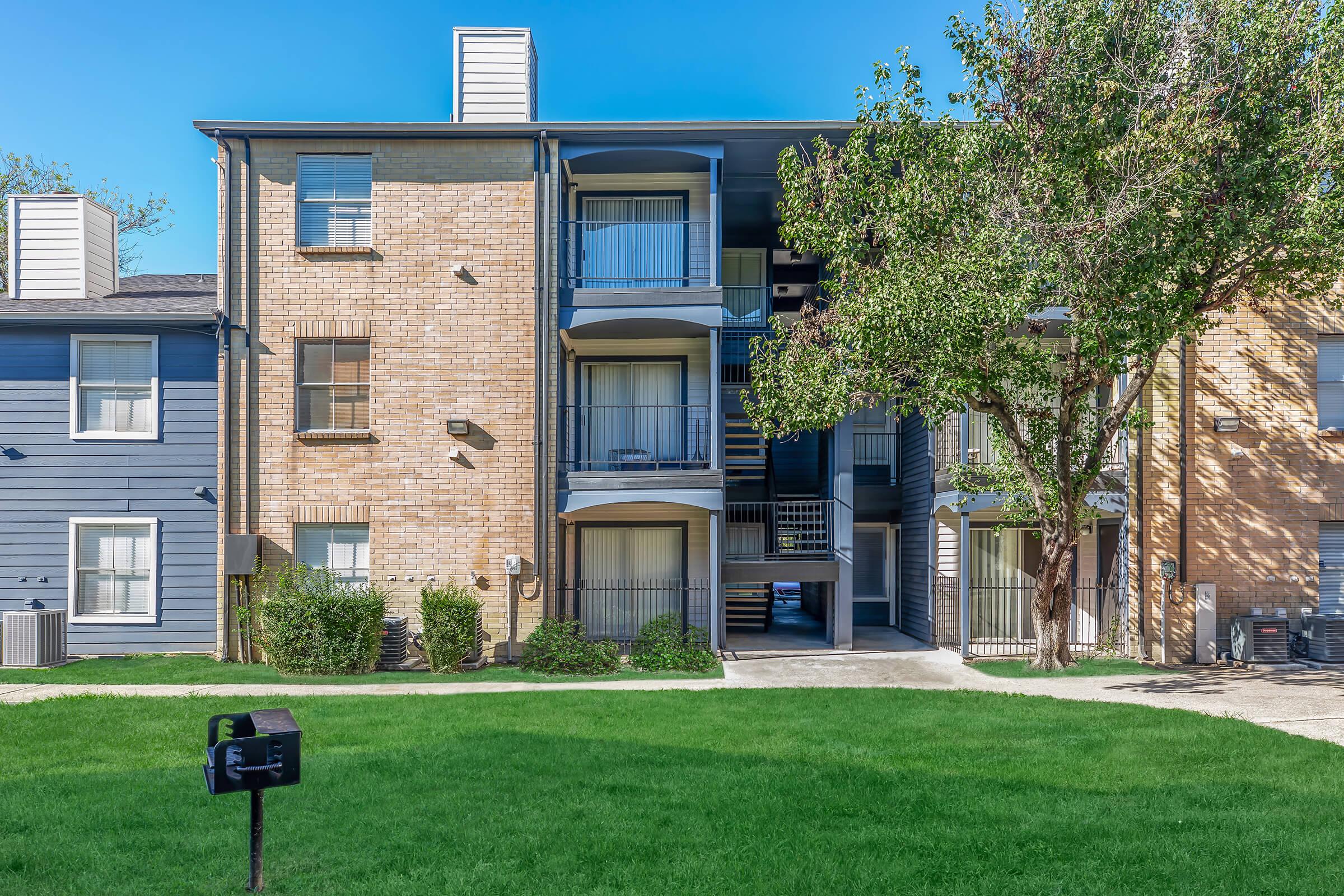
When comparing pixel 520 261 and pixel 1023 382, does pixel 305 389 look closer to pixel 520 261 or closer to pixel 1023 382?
pixel 520 261

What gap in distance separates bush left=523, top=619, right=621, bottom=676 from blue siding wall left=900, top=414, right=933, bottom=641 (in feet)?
20.2

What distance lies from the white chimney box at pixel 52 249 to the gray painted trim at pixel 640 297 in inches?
341

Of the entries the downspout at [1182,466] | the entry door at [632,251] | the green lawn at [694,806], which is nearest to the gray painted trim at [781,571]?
the entry door at [632,251]

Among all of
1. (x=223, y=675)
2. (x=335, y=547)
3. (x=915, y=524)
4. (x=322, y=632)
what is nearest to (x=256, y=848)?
(x=322, y=632)

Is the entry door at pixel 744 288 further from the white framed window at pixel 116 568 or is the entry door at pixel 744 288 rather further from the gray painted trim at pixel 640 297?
the white framed window at pixel 116 568

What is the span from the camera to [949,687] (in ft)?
40.7

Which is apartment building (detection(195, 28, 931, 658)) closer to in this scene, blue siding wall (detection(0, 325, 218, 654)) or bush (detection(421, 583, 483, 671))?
blue siding wall (detection(0, 325, 218, 654))

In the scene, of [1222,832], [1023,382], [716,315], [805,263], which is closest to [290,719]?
[1222,832]

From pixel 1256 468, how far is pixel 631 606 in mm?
10259

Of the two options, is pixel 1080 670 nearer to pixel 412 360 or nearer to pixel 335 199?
pixel 412 360

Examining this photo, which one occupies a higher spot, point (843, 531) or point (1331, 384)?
point (1331, 384)

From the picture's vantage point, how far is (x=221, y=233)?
15.0 m

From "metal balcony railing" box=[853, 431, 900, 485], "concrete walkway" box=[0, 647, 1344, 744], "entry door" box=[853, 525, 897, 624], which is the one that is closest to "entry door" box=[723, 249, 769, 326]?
"metal balcony railing" box=[853, 431, 900, 485]

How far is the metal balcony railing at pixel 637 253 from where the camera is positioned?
15.8 m
